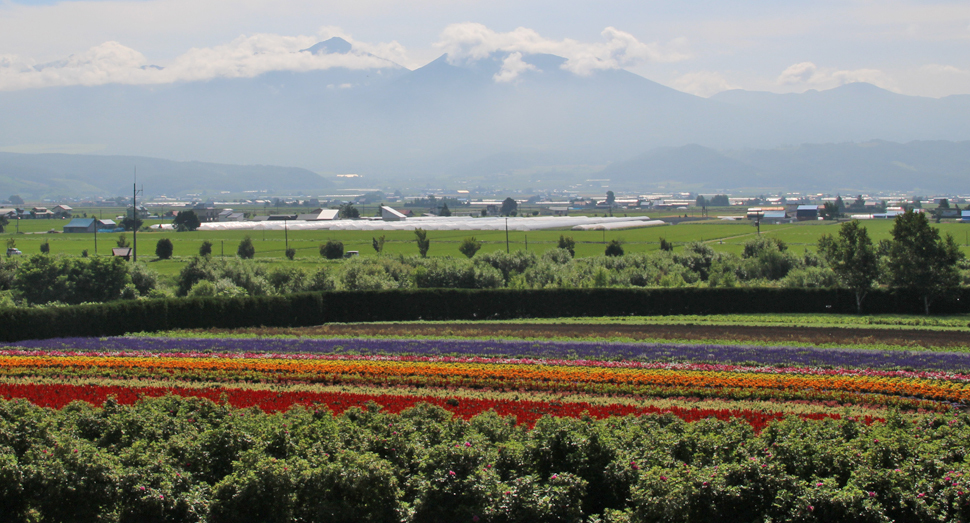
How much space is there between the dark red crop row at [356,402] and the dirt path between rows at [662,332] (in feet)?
48.6

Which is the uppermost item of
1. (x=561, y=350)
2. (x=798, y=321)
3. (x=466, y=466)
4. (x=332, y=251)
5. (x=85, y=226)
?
(x=85, y=226)

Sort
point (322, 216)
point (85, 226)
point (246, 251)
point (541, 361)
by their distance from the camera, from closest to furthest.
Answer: point (541, 361)
point (246, 251)
point (85, 226)
point (322, 216)

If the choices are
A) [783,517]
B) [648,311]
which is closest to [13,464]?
[783,517]

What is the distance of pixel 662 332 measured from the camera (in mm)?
36406

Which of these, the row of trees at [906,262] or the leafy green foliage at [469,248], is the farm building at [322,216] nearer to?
the leafy green foliage at [469,248]

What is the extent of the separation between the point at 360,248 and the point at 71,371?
237 ft

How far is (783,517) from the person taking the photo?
1037 centimetres

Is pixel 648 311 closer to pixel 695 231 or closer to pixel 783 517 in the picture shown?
pixel 783 517

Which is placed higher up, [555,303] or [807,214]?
[807,214]

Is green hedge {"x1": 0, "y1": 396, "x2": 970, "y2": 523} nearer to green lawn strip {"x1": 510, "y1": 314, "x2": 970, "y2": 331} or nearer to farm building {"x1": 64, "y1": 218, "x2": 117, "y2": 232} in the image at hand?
green lawn strip {"x1": 510, "y1": 314, "x2": 970, "y2": 331}

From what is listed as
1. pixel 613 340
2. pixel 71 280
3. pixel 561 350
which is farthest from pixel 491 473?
pixel 71 280

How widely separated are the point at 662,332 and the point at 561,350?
843cm

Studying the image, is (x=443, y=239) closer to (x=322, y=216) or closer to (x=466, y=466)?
(x=322, y=216)

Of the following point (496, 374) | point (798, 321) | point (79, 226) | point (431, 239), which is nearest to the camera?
point (496, 374)
